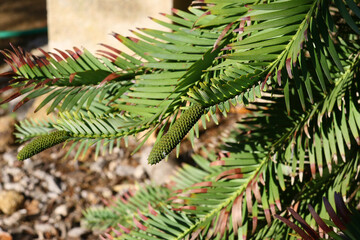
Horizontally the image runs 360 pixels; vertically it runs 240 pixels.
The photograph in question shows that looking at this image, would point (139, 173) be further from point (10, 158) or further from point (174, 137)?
point (174, 137)

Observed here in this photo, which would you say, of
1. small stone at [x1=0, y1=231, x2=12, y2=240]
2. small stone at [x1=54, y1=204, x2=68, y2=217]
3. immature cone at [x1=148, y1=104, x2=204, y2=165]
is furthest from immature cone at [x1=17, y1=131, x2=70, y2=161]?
small stone at [x1=54, y1=204, x2=68, y2=217]

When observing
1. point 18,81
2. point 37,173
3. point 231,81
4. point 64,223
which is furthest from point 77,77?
point 37,173

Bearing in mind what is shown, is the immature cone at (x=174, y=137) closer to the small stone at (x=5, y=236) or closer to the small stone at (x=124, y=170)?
the small stone at (x=5, y=236)

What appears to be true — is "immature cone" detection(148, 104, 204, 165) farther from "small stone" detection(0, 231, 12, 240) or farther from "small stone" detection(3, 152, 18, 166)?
"small stone" detection(3, 152, 18, 166)

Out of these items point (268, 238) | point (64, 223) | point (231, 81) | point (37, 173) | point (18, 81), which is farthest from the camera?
point (37, 173)

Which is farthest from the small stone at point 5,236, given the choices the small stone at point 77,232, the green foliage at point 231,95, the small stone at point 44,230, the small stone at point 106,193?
the green foliage at point 231,95

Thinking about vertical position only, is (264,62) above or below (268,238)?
above

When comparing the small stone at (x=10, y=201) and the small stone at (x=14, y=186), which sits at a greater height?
the small stone at (x=14, y=186)

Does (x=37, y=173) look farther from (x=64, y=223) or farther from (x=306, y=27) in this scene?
(x=306, y=27)
